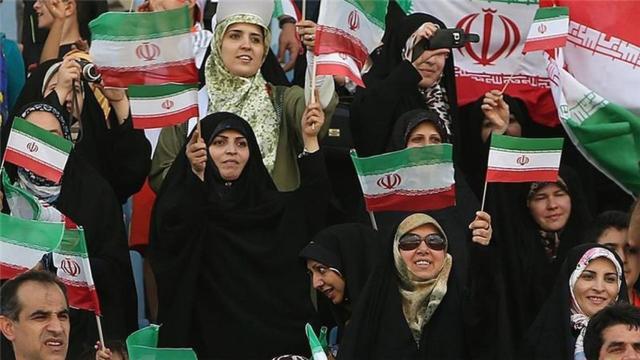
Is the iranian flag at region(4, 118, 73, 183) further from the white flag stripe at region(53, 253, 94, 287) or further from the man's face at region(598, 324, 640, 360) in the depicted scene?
the man's face at region(598, 324, 640, 360)

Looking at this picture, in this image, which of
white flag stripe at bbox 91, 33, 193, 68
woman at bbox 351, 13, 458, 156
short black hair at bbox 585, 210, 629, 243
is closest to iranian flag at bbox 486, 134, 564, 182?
short black hair at bbox 585, 210, 629, 243

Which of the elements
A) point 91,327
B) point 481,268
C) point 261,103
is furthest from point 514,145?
point 91,327

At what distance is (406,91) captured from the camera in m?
10.6

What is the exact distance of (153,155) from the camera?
422 inches

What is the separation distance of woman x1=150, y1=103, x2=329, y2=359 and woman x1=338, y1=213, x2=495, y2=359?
0.57 meters

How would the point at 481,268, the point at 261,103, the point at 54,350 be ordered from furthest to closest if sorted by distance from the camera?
the point at 261,103, the point at 481,268, the point at 54,350

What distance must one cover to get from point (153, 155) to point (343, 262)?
55.7 inches

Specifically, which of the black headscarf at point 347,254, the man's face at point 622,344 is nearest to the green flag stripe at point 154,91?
the black headscarf at point 347,254

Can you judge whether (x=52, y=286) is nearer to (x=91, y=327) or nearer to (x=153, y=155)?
(x=91, y=327)

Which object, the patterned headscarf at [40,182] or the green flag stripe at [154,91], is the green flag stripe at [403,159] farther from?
the patterned headscarf at [40,182]

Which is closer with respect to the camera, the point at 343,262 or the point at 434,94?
the point at 343,262

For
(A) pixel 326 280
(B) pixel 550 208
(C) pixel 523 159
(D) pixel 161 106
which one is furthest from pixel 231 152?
(B) pixel 550 208

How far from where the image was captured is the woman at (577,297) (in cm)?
943

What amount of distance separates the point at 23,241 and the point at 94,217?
922 millimetres
